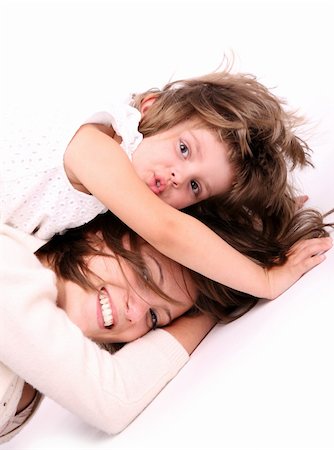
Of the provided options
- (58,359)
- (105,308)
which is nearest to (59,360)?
(58,359)

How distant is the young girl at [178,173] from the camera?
1286 mm

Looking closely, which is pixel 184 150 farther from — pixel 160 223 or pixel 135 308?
pixel 135 308

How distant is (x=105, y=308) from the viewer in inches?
54.2

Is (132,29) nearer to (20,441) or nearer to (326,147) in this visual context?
(326,147)

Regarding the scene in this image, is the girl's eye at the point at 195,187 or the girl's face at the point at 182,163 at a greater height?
the girl's face at the point at 182,163

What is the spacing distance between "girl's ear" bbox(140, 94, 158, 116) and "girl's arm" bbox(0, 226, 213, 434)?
1.51ft

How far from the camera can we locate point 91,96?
2031 mm

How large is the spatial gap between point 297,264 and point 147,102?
0.50m

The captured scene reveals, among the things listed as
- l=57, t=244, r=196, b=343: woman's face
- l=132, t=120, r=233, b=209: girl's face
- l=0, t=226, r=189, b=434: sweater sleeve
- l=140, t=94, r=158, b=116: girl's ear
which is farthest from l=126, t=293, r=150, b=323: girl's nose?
l=140, t=94, r=158, b=116: girl's ear

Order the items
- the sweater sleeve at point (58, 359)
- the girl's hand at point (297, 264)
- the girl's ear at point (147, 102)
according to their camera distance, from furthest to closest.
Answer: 1. the girl's ear at point (147, 102)
2. the girl's hand at point (297, 264)
3. the sweater sleeve at point (58, 359)

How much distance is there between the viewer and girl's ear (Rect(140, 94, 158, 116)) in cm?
159

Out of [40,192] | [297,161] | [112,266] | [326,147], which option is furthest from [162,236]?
[326,147]

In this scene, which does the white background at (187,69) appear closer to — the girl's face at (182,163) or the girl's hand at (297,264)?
the girl's hand at (297,264)

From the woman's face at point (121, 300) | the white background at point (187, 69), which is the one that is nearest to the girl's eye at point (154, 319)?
the woman's face at point (121, 300)
